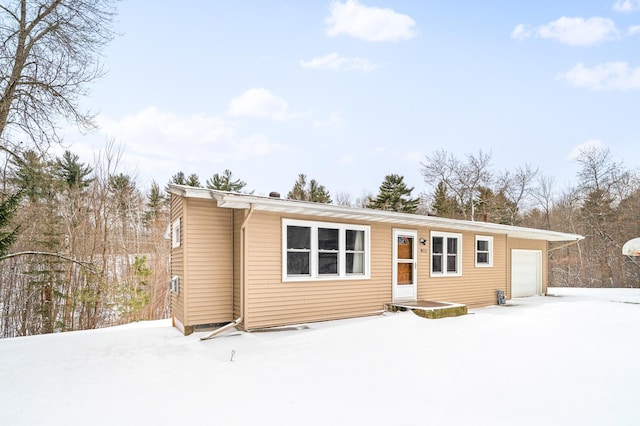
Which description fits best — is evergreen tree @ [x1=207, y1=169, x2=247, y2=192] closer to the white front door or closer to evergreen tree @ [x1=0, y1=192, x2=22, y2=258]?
evergreen tree @ [x1=0, y1=192, x2=22, y2=258]

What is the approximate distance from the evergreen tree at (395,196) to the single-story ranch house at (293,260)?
1494 centimetres

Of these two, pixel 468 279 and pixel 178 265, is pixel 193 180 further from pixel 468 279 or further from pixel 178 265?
pixel 468 279

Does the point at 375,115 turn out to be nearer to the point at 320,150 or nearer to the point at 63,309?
the point at 320,150

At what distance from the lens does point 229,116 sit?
22594 millimetres

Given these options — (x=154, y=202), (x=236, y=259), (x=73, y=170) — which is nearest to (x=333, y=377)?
(x=236, y=259)

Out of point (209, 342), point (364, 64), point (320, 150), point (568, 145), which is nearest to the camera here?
point (209, 342)

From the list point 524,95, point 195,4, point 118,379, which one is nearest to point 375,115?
point 524,95

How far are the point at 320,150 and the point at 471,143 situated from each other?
11495 mm

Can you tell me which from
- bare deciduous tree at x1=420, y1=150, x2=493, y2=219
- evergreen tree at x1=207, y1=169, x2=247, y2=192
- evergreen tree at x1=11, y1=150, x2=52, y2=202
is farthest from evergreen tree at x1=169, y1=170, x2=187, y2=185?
bare deciduous tree at x1=420, y1=150, x2=493, y2=219

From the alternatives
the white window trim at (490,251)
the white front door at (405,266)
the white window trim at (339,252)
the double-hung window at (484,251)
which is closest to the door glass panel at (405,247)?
the white front door at (405,266)

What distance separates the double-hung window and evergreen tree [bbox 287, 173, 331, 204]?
15.5m

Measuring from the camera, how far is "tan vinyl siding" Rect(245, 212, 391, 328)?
673 centimetres

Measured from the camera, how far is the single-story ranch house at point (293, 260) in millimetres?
6633

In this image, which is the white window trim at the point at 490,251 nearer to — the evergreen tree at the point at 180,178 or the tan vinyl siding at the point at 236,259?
the tan vinyl siding at the point at 236,259
